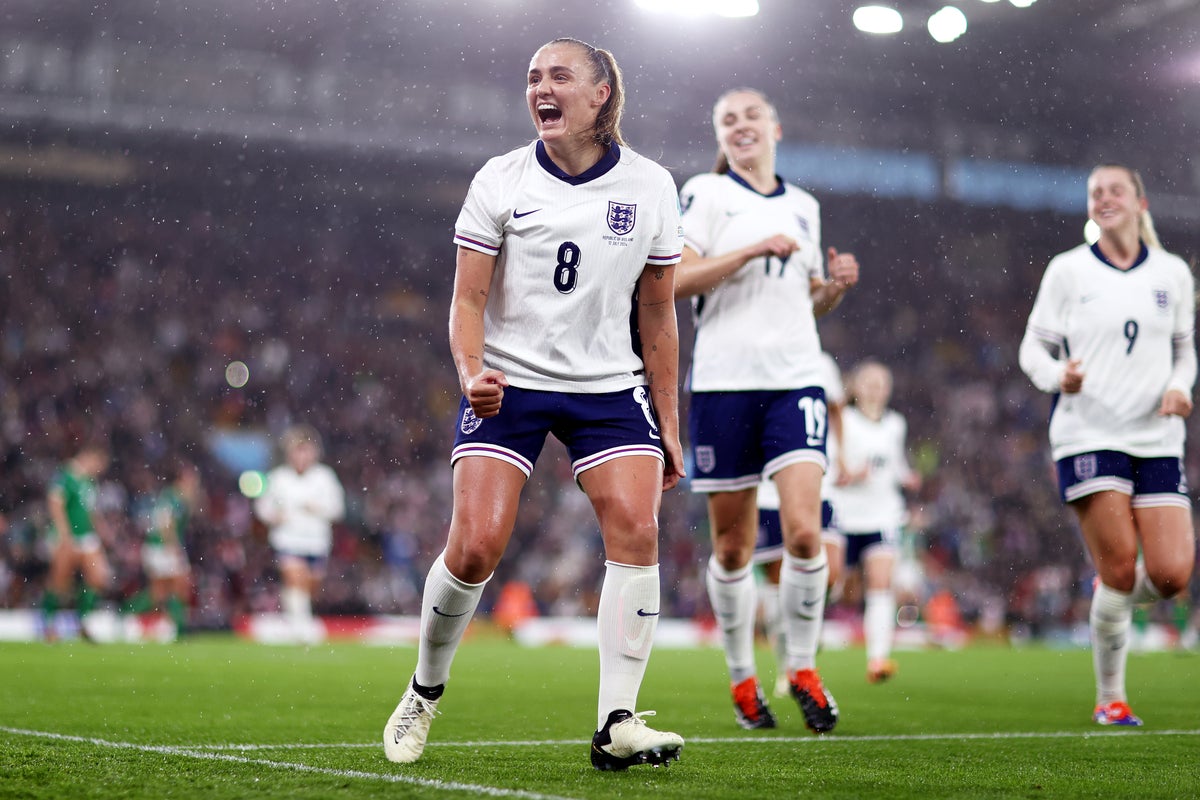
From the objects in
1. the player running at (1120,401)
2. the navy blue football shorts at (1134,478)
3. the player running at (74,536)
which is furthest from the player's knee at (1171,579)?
the player running at (74,536)

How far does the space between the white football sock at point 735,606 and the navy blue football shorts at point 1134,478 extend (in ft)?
4.78

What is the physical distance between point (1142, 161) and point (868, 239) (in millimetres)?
5146

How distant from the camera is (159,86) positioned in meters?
21.3

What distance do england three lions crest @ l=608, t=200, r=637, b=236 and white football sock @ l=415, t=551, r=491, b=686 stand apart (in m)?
1.05

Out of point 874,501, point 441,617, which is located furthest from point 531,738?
point 874,501

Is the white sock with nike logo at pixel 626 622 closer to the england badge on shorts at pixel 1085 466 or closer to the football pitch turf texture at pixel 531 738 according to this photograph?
the football pitch turf texture at pixel 531 738

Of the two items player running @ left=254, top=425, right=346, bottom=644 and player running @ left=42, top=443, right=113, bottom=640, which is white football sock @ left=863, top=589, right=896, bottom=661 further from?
player running @ left=42, top=443, right=113, bottom=640

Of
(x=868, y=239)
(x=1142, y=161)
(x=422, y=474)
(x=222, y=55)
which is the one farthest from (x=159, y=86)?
(x=1142, y=161)

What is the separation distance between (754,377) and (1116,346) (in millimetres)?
1733

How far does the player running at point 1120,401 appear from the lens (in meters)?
5.72

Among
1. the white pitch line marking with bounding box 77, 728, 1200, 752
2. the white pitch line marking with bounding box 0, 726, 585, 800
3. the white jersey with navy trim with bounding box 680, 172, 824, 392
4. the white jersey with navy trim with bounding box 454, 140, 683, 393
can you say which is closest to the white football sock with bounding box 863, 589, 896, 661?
the white pitch line marking with bounding box 77, 728, 1200, 752

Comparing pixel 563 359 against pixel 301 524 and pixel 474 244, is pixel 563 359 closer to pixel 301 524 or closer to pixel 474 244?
pixel 474 244

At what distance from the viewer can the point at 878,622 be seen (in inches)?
359

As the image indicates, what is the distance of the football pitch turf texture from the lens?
3.39m
